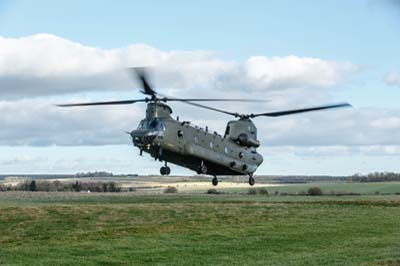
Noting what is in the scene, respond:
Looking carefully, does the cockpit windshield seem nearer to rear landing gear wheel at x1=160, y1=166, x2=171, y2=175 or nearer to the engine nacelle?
rear landing gear wheel at x1=160, y1=166, x2=171, y2=175

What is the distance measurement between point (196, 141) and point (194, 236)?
5616mm

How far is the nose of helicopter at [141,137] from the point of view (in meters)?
41.3

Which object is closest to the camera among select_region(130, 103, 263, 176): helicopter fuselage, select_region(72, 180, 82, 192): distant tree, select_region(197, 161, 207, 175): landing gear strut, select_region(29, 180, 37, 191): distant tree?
select_region(130, 103, 263, 176): helicopter fuselage

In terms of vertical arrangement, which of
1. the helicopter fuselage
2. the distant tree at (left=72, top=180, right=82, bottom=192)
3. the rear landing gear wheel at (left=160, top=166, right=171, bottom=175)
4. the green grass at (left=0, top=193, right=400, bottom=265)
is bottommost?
the green grass at (left=0, top=193, right=400, bottom=265)

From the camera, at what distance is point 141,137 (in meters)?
41.3

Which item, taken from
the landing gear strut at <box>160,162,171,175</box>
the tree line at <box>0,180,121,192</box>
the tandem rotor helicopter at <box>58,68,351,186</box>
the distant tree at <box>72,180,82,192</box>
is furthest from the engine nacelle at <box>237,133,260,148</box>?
the distant tree at <box>72,180,82,192</box>

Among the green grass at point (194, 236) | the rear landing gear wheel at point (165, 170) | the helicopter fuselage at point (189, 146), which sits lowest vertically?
the green grass at point (194, 236)

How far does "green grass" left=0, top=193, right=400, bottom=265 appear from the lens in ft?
118

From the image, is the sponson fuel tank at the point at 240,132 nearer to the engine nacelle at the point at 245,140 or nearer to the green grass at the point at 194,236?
the engine nacelle at the point at 245,140

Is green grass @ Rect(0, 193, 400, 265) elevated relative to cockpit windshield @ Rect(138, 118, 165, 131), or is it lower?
lower

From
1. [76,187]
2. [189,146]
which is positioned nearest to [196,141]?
[189,146]

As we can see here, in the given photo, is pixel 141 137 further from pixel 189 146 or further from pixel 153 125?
pixel 189 146

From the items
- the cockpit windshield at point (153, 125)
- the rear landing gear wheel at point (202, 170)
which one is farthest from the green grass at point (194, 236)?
the cockpit windshield at point (153, 125)

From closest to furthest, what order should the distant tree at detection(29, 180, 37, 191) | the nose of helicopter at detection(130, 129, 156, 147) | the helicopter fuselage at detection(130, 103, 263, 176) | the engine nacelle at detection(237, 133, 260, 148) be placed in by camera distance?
the nose of helicopter at detection(130, 129, 156, 147), the helicopter fuselage at detection(130, 103, 263, 176), the engine nacelle at detection(237, 133, 260, 148), the distant tree at detection(29, 180, 37, 191)
